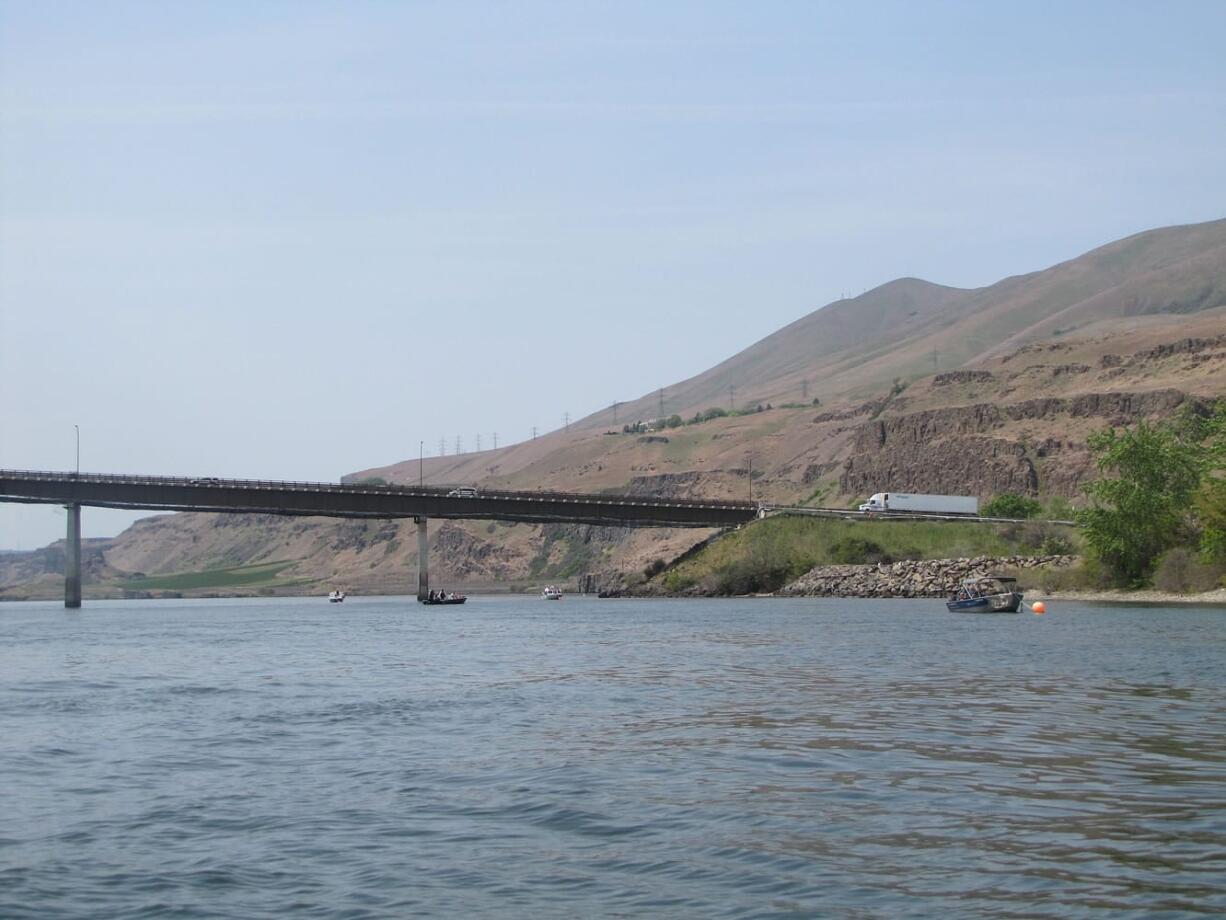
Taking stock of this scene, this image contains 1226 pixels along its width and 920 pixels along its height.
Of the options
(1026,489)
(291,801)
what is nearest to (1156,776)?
(291,801)

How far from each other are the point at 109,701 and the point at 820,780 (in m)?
25.7

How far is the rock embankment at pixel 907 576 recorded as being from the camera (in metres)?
136

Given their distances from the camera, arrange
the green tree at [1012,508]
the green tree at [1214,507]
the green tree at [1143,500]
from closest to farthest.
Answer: the green tree at [1214,507]
the green tree at [1143,500]
the green tree at [1012,508]

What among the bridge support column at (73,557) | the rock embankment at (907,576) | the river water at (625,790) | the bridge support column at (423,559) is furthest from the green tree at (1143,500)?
the bridge support column at (73,557)

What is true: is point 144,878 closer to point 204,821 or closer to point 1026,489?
point 204,821

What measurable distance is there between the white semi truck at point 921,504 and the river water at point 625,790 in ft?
376

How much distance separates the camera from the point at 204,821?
75.6 feet

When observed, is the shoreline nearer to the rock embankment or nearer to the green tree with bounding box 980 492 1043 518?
the rock embankment

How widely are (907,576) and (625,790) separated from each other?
119 meters

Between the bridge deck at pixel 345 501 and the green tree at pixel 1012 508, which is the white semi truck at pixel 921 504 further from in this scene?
the bridge deck at pixel 345 501

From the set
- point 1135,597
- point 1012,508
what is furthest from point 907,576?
point 1012,508

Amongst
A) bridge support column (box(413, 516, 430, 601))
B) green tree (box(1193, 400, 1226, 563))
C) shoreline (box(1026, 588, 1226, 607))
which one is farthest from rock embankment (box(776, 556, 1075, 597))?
bridge support column (box(413, 516, 430, 601))

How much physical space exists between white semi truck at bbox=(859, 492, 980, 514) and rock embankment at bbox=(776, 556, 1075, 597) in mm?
19930

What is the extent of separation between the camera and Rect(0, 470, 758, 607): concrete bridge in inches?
5330
